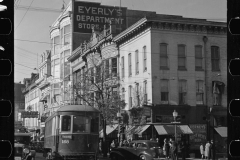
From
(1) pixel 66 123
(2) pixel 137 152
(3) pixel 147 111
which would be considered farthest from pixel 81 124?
(3) pixel 147 111

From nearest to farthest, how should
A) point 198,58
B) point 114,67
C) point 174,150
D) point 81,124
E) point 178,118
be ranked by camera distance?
point 81,124, point 174,150, point 198,58, point 178,118, point 114,67

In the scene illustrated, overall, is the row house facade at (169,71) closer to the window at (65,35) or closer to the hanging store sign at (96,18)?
the hanging store sign at (96,18)

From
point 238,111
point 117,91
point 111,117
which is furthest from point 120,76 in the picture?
point 238,111

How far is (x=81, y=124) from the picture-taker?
2142 cm

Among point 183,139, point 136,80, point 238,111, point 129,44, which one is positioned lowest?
point 183,139

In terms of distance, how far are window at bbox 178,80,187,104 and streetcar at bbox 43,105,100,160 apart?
620 inches

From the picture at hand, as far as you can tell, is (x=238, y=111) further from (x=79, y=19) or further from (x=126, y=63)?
(x=126, y=63)

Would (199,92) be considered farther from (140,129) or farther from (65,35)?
(65,35)

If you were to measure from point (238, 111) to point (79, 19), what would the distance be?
3314 centimetres

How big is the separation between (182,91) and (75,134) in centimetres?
1724
